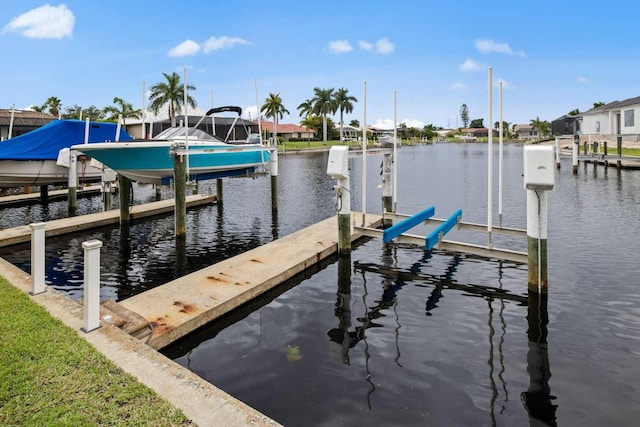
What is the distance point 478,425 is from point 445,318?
286cm

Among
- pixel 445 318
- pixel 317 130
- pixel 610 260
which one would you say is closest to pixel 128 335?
pixel 445 318

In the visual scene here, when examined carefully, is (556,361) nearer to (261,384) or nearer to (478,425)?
(478,425)

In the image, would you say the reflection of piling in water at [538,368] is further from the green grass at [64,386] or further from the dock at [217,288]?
the dock at [217,288]

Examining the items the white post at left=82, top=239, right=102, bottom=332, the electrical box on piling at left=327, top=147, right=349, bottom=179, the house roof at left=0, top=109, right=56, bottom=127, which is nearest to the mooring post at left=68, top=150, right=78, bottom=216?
the electrical box on piling at left=327, top=147, right=349, bottom=179

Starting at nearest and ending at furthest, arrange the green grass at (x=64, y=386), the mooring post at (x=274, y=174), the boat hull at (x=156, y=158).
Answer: the green grass at (x=64, y=386) < the boat hull at (x=156, y=158) < the mooring post at (x=274, y=174)

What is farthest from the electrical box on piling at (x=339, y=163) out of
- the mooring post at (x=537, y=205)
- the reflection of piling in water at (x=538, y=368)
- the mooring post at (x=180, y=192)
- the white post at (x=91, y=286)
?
the white post at (x=91, y=286)

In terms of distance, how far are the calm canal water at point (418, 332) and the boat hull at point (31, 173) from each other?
22.8 ft

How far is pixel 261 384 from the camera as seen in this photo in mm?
5109

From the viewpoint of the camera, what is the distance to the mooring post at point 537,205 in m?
6.77

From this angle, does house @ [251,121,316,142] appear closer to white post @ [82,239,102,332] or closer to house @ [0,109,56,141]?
house @ [0,109,56,141]

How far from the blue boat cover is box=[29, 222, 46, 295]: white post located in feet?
42.2

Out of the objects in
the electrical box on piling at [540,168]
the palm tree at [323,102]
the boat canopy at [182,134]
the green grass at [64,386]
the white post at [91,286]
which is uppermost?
the palm tree at [323,102]

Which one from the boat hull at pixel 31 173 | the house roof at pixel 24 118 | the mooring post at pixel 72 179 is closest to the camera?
the mooring post at pixel 72 179

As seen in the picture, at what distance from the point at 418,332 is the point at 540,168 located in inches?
128
